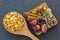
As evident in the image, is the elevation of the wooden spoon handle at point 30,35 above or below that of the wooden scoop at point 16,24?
below

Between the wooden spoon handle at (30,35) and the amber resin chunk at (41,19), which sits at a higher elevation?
the amber resin chunk at (41,19)

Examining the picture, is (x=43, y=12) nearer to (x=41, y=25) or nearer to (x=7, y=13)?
(x=41, y=25)

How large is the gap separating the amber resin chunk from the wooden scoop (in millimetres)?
29

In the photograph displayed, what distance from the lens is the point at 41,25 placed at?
0.96 meters

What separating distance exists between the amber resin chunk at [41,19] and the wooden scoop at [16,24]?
0.03m

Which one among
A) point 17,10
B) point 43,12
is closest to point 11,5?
point 17,10

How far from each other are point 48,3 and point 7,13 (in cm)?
20

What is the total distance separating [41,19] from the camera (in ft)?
3.14

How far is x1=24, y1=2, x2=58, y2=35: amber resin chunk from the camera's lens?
95 cm

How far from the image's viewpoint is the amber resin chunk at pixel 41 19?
0.95 meters

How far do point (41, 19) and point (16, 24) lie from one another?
0.11 m

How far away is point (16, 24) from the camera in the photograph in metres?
0.94

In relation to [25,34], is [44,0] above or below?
above

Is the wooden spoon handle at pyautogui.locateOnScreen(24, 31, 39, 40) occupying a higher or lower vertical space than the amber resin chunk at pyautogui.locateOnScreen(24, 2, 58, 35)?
lower
